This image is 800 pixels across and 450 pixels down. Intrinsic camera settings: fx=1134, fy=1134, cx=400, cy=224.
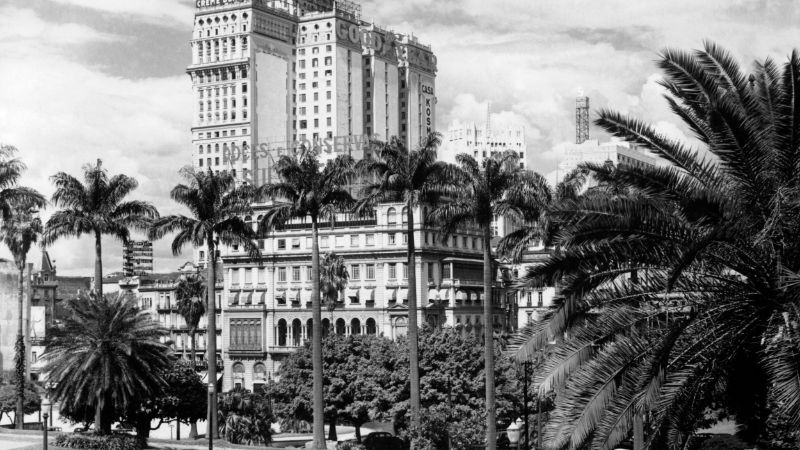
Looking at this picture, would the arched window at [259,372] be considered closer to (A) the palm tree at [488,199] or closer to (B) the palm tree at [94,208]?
(B) the palm tree at [94,208]

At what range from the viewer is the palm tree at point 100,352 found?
193 feet

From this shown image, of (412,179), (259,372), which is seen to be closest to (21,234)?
(412,179)

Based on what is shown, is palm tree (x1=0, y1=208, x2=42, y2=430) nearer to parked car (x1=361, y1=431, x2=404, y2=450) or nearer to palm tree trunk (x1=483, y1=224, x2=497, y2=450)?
parked car (x1=361, y1=431, x2=404, y2=450)

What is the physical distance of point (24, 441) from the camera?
64.2 metres

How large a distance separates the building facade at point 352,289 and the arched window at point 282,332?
12 cm

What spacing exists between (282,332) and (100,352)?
78239 millimetres

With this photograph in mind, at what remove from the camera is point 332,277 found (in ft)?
402

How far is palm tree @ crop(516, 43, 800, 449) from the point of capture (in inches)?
993

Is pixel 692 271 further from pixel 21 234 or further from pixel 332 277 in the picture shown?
pixel 332 277

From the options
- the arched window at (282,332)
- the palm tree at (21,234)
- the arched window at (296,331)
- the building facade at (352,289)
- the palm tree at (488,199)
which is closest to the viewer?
the palm tree at (488,199)

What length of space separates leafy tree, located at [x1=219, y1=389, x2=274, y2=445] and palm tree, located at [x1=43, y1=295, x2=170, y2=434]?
10.3 metres

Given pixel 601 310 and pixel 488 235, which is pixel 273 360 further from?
pixel 601 310

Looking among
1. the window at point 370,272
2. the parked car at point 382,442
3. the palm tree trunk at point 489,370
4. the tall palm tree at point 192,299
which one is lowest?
the parked car at point 382,442

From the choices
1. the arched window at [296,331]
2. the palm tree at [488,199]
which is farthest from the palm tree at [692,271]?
the arched window at [296,331]
